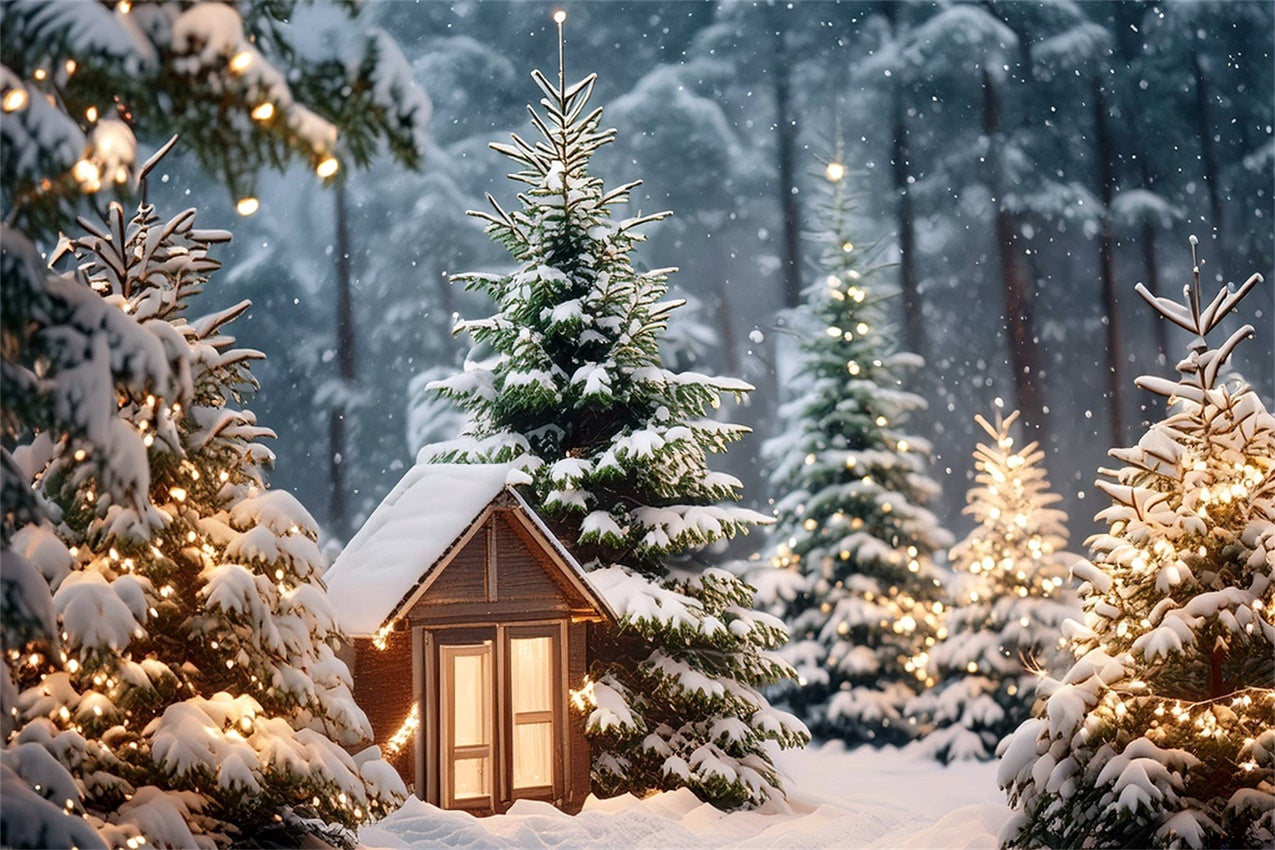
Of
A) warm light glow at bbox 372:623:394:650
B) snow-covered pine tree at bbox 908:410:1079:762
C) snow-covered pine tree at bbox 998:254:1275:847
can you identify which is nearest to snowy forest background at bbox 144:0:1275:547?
snow-covered pine tree at bbox 908:410:1079:762

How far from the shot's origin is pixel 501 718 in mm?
12594

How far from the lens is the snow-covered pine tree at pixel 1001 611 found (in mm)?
17641

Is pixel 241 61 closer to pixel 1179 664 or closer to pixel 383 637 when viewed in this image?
pixel 1179 664

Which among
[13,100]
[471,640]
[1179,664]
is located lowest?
[1179,664]

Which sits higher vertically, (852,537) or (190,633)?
(852,537)

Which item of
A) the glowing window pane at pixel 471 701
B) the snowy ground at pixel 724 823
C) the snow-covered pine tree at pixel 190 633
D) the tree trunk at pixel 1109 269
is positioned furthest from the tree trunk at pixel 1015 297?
the snow-covered pine tree at pixel 190 633

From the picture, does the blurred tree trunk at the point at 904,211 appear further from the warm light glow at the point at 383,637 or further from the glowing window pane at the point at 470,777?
the warm light glow at the point at 383,637

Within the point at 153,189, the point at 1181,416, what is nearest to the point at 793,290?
the point at 153,189

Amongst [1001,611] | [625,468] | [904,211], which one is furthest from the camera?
[904,211]

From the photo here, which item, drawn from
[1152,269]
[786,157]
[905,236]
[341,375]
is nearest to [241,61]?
[341,375]

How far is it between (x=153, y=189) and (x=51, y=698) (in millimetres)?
23592

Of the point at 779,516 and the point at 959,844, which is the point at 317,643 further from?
the point at 779,516

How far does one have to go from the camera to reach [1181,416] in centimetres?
929

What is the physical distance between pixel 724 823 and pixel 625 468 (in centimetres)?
377
